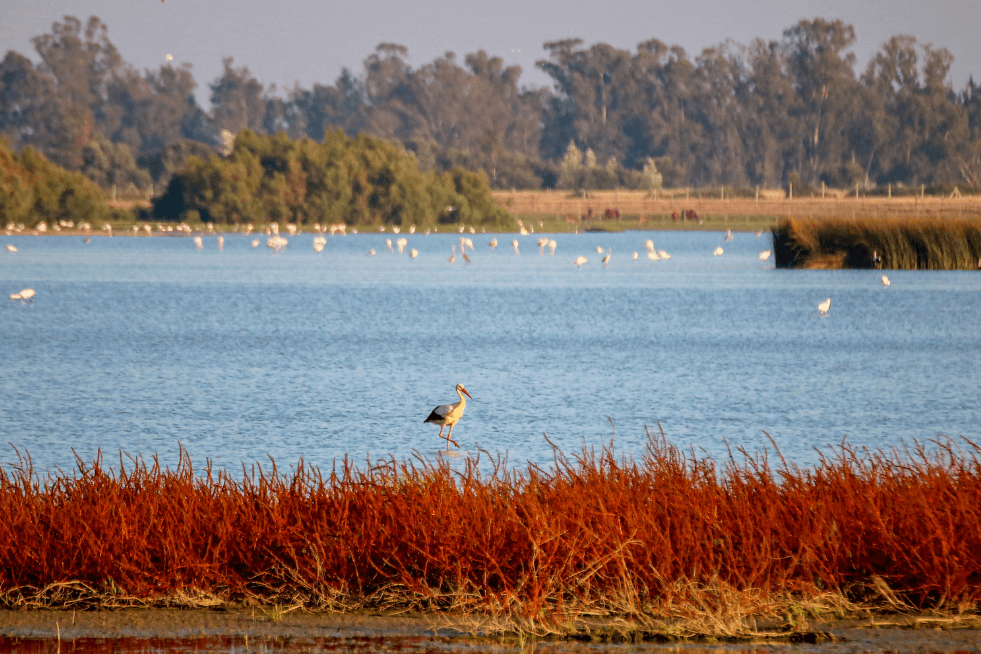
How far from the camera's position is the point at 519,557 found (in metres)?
6.76

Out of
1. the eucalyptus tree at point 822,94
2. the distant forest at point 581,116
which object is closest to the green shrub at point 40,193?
the distant forest at point 581,116

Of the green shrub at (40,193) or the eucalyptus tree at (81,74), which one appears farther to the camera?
the eucalyptus tree at (81,74)

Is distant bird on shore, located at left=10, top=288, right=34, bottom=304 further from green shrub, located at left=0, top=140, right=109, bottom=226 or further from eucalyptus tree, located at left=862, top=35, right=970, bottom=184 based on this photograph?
eucalyptus tree, located at left=862, top=35, right=970, bottom=184

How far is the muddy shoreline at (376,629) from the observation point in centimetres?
643

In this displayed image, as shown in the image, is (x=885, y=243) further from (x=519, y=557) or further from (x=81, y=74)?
(x=81, y=74)

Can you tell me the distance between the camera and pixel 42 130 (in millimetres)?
131625

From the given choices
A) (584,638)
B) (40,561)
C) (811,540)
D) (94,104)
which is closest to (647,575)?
(584,638)

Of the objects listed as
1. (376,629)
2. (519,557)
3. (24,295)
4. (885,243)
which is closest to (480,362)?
(519,557)

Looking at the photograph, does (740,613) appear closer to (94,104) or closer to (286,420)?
(286,420)

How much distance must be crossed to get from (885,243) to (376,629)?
40982 millimetres

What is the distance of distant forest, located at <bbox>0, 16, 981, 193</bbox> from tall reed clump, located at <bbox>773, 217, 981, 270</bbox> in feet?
221

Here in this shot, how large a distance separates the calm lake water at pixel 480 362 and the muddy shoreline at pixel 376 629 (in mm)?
5019

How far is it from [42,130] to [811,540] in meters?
135

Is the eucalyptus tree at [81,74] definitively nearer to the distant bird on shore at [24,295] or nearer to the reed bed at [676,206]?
the reed bed at [676,206]
